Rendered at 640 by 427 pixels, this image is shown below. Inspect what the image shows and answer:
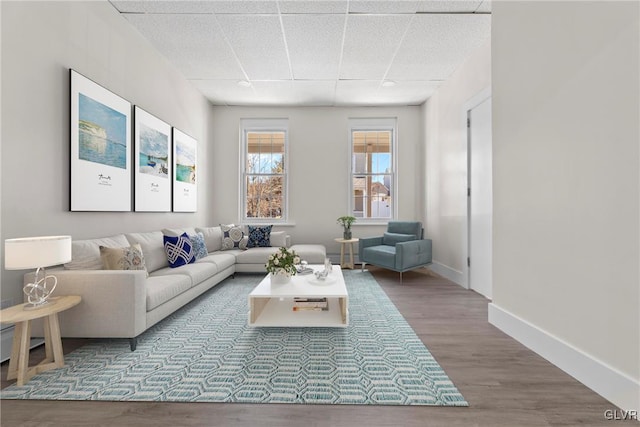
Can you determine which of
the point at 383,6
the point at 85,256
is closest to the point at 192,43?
the point at 383,6

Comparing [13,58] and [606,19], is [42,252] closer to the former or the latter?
[13,58]

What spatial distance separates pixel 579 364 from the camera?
70.9 inches

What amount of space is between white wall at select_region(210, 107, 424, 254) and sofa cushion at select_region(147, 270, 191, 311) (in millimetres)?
2993

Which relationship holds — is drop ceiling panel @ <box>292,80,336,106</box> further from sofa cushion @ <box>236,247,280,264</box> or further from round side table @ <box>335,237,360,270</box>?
sofa cushion @ <box>236,247,280,264</box>

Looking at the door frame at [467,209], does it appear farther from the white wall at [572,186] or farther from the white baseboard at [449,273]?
the white wall at [572,186]

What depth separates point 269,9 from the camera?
9.87ft

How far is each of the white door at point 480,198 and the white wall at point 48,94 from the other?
433 cm

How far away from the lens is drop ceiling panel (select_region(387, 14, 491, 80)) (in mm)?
3199

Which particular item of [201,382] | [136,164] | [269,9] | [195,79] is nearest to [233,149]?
[195,79]

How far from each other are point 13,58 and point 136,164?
1.41m

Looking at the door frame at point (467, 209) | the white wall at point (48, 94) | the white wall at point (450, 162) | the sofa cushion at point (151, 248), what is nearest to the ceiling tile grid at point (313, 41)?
the white wall at point (450, 162)

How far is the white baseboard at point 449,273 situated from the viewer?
4117 millimetres

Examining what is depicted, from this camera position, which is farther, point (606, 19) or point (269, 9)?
point (269, 9)

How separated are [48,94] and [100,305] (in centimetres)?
181
